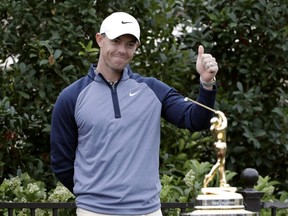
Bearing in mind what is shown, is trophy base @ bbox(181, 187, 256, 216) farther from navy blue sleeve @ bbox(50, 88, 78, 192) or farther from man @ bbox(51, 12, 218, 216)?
navy blue sleeve @ bbox(50, 88, 78, 192)

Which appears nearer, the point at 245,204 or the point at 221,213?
the point at 221,213

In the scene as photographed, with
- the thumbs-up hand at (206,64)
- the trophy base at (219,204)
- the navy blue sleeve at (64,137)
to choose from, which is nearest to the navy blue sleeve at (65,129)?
the navy blue sleeve at (64,137)

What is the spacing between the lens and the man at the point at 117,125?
415 centimetres

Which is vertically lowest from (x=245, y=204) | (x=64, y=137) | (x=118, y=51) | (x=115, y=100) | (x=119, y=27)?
(x=245, y=204)

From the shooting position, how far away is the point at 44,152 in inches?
278

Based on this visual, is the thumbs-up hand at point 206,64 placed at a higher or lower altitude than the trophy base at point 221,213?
higher

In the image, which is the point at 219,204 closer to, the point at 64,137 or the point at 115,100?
the point at 115,100

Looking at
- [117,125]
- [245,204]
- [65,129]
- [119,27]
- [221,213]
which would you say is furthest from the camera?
[245,204]

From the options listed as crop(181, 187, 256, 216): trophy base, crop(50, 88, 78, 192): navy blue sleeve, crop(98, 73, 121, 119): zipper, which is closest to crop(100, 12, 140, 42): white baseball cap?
crop(98, 73, 121, 119): zipper

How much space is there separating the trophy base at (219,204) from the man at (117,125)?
100 cm

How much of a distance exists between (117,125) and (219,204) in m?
1.24

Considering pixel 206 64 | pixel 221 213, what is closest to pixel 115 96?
pixel 206 64

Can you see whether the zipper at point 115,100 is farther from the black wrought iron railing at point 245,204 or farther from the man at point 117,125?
the black wrought iron railing at point 245,204

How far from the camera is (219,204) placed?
9.87 feet
